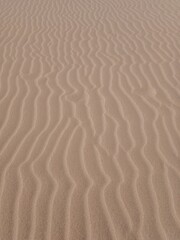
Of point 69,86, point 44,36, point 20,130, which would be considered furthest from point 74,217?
point 44,36

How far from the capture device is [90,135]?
4121 millimetres

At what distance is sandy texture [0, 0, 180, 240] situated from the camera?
2936 millimetres

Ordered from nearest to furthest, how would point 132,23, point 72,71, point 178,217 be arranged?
point 178,217 → point 72,71 → point 132,23

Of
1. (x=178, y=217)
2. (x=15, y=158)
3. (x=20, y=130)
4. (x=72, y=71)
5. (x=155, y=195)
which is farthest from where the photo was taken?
(x=72, y=71)

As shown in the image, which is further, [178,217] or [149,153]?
[149,153]

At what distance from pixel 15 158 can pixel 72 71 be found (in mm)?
2641

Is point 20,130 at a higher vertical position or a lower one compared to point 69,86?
lower

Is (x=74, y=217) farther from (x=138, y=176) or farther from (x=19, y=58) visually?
(x=19, y=58)

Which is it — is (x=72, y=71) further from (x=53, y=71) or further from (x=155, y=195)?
(x=155, y=195)

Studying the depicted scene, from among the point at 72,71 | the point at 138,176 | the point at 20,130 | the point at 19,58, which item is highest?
the point at 19,58

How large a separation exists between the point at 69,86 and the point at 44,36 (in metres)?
3.03

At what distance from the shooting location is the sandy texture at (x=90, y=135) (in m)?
2.94

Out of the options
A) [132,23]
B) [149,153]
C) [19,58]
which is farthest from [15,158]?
[132,23]

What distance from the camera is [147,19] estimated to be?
30.1ft
